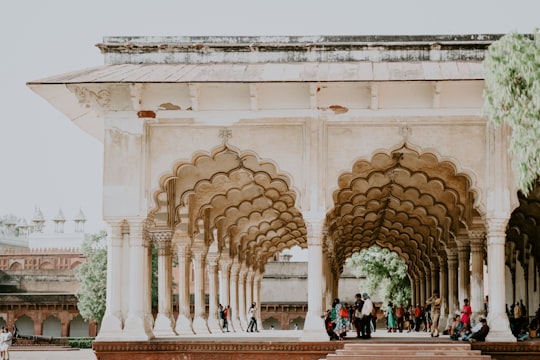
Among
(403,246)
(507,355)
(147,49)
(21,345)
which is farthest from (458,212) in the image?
(21,345)

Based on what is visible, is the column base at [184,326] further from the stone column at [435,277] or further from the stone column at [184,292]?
the stone column at [435,277]

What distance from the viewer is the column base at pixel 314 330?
1582 centimetres

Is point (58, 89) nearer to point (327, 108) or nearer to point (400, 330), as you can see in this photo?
point (327, 108)

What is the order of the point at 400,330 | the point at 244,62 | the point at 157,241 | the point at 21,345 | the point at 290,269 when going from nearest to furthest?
the point at 244,62 → the point at 157,241 → the point at 400,330 → the point at 21,345 → the point at 290,269

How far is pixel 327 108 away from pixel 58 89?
14.7 feet

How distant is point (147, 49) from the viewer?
17.4m

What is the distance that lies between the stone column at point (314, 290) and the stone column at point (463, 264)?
7.68 metres

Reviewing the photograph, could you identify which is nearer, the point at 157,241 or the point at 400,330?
the point at 157,241

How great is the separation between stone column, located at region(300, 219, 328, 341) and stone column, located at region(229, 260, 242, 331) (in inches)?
522

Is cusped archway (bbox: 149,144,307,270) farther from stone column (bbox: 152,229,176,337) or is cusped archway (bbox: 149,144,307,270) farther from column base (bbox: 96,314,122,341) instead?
column base (bbox: 96,314,122,341)

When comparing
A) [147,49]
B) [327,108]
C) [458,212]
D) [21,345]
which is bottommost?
[21,345]

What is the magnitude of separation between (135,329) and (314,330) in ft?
9.64

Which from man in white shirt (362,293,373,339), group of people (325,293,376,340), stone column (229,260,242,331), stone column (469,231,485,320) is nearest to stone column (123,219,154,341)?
group of people (325,293,376,340)

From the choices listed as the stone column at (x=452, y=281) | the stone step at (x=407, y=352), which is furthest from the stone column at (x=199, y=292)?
the stone step at (x=407, y=352)
